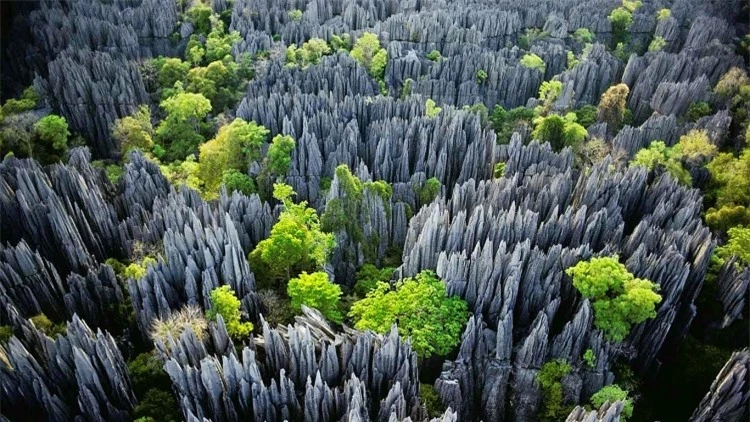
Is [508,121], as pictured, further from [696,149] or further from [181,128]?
[181,128]

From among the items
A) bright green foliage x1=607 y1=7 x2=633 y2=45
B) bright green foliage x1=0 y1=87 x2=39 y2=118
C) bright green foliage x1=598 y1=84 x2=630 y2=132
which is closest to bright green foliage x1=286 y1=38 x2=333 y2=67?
bright green foliage x1=0 y1=87 x2=39 y2=118

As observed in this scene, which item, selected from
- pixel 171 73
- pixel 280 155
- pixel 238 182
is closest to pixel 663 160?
pixel 280 155

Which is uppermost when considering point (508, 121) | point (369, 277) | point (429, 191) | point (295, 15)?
point (295, 15)

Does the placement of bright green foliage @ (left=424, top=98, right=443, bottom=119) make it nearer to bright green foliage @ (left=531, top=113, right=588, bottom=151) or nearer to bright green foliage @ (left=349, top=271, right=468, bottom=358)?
bright green foliage @ (left=531, top=113, right=588, bottom=151)

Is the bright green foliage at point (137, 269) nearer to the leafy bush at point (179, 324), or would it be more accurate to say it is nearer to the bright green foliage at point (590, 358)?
the leafy bush at point (179, 324)

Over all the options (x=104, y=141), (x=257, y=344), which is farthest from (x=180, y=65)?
(x=257, y=344)

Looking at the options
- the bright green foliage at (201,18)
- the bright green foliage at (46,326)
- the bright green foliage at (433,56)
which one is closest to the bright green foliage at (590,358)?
the bright green foliage at (46,326)

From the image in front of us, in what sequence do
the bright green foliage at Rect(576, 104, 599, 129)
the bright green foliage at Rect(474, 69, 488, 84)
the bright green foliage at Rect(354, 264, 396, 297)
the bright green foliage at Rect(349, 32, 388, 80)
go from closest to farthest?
the bright green foliage at Rect(354, 264, 396, 297) < the bright green foliage at Rect(576, 104, 599, 129) < the bright green foliage at Rect(474, 69, 488, 84) < the bright green foliage at Rect(349, 32, 388, 80)
